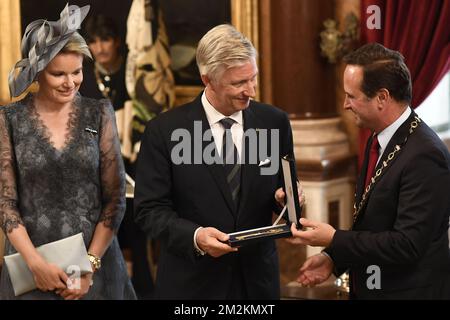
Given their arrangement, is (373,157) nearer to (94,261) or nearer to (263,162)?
(263,162)

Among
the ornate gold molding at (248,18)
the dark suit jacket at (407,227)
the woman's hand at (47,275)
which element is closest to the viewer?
the dark suit jacket at (407,227)

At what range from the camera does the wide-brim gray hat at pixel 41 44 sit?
312 cm

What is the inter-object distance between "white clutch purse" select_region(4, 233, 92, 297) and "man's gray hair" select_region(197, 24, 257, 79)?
838mm

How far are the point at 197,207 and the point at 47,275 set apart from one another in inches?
24.4

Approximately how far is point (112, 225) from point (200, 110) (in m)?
0.57

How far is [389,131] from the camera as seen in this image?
117 inches

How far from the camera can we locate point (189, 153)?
310 centimetres

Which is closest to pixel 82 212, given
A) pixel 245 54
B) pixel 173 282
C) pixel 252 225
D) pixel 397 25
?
pixel 173 282

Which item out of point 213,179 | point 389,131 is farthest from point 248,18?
point 389,131

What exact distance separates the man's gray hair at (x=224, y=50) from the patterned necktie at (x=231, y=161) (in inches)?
9.1

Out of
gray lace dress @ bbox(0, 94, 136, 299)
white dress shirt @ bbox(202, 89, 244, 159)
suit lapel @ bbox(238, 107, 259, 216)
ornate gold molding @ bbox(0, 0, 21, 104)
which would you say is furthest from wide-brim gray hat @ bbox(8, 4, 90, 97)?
ornate gold molding @ bbox(0, 0, 21, 104)

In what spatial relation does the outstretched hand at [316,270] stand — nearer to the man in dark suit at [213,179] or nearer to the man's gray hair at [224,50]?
the man in dark suit at [213,179]

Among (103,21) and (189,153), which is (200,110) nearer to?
(189,153)

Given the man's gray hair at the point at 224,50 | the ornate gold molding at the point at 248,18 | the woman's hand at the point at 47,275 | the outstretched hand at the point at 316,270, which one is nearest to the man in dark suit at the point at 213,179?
the man's gray hair at the point at 224,50
